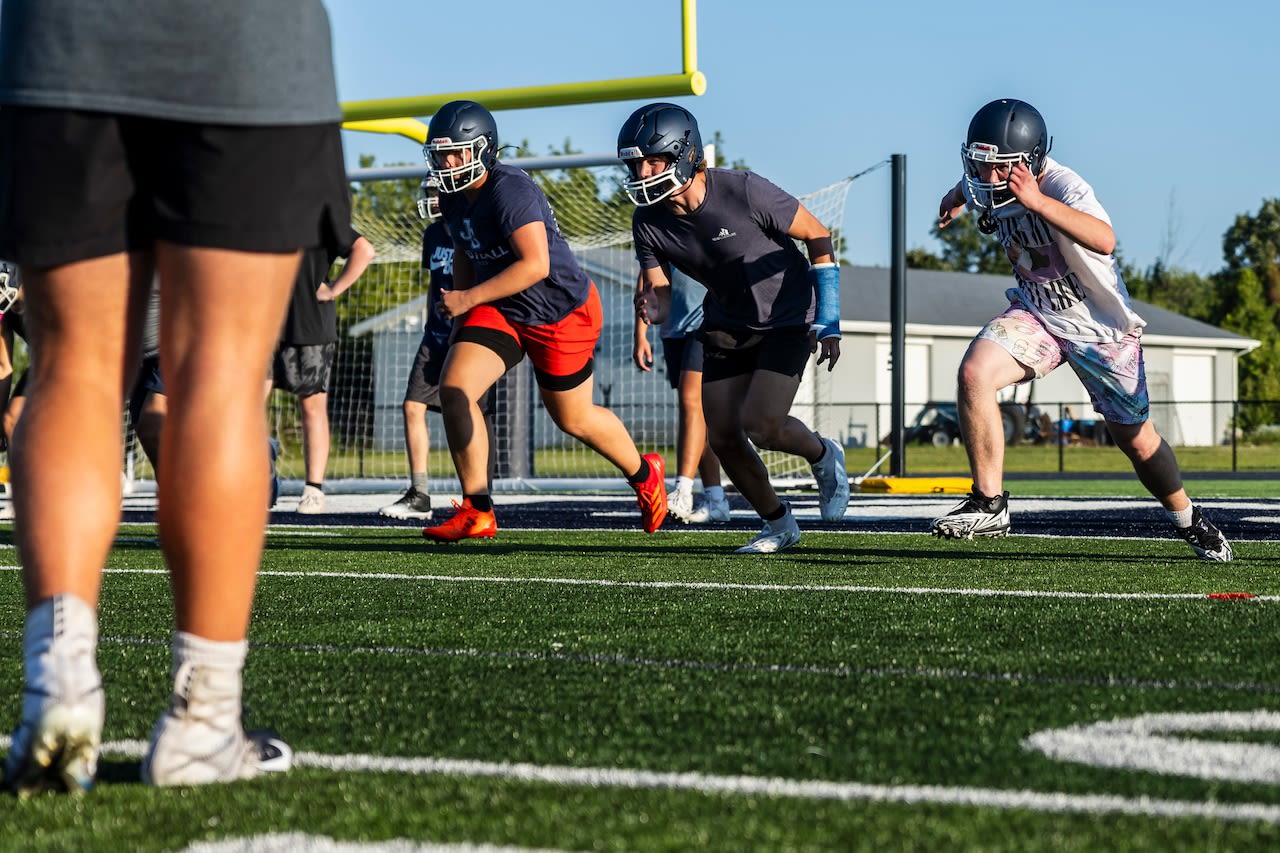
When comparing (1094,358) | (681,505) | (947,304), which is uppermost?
(947,304)

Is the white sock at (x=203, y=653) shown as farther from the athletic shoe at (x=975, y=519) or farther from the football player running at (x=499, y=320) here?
the football player running at (x=499, y=320)

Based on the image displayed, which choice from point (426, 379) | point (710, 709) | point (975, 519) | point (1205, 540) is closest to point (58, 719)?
point (710, 709)

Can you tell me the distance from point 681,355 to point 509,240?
3657mm

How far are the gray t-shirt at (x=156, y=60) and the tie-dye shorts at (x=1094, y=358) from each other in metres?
4.51

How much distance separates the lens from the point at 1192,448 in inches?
1414

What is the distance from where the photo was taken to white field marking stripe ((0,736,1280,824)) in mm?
2244

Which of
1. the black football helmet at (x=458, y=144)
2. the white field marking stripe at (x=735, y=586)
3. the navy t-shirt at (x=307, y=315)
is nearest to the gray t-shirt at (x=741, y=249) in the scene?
the black football helmet at (x=458, y=144)

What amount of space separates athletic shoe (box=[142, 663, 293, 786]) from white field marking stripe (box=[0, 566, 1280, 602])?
2.94 meters

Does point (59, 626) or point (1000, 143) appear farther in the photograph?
point (1000, 143)

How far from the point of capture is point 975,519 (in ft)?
22.2

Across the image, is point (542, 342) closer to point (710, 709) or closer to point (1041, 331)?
point (1041, 331)

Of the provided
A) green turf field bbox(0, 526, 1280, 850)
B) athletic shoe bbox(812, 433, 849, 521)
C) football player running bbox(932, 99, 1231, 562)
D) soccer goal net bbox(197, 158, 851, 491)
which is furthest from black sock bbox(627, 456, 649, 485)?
soccer goal net bbox(197, 158, 851, 491)

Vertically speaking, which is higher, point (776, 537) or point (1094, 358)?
point (1094, 358)

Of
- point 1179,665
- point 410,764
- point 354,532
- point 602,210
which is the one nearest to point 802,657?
point 1179,665
